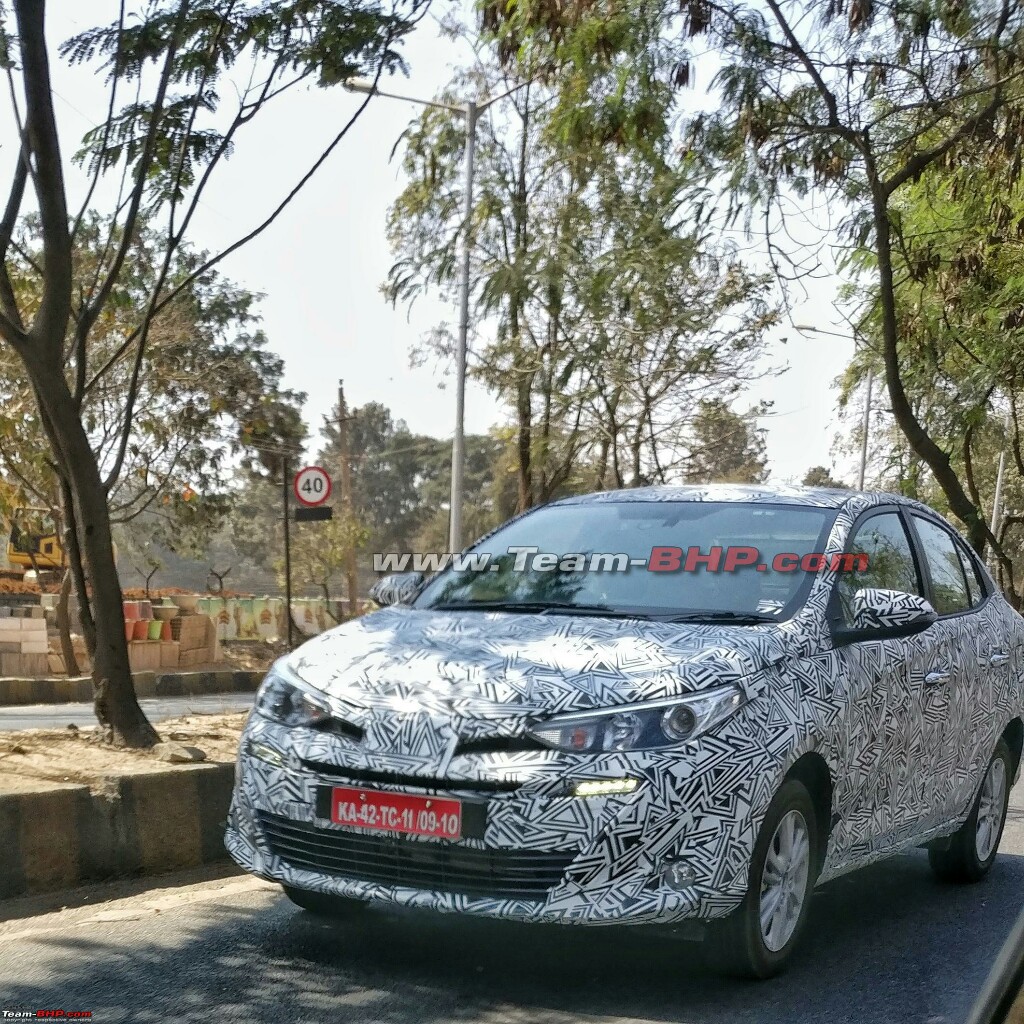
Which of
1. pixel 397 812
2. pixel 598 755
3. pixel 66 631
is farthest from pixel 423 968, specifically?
pixel 66 631

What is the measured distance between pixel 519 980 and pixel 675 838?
2.61ft

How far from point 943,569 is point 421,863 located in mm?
3319

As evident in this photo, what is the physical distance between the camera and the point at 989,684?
6645mm

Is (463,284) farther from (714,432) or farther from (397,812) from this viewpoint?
(397,812)

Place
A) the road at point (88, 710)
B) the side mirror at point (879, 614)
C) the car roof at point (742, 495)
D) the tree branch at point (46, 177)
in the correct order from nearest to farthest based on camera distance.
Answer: the side mirror at point (879, 614) < the car roof at point (742, 495) < the tree branch at point (46, 177) < the road at point (88, 710)

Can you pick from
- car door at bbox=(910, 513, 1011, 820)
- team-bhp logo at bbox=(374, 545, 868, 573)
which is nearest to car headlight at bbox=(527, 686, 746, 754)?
team-bhp logo at bbox=(374, 545, 868, 573)

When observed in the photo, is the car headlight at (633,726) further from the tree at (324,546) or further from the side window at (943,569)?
the tree at (324,546)

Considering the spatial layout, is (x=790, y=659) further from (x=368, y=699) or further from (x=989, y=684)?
(x=989, y=684)

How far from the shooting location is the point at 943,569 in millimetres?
6754

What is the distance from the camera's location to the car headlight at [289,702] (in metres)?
4.63

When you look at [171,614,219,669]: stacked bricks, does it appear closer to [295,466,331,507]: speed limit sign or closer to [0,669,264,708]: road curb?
[0,669,264,708]: road curb

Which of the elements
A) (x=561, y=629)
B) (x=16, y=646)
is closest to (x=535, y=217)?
(x=16, y=646)

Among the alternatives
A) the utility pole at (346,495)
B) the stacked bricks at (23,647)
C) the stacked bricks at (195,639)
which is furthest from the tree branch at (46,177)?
the utility pole at (346,495)

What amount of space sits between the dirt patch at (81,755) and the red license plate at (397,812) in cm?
205
